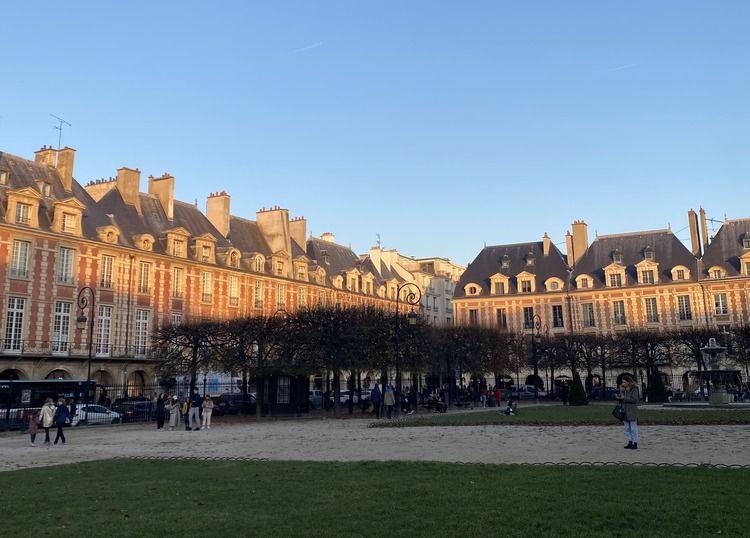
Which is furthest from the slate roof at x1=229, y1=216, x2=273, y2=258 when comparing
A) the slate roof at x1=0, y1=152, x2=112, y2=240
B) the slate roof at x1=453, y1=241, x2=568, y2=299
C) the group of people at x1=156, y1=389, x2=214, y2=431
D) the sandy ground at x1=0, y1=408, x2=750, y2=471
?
the sandy ground at x1=0, y1=408, x2=750, y2=471

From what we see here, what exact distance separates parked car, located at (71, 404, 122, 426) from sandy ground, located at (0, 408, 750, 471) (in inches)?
142

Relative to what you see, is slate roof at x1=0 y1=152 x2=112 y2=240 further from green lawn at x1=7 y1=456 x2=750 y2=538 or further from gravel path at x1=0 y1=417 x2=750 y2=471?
green lawn at x1=7 y1=456 x2=750 y2=538

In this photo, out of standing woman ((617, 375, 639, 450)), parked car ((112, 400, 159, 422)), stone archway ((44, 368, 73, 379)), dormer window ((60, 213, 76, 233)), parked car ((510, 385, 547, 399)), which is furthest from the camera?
parked car ((510, 385, 547, 399))

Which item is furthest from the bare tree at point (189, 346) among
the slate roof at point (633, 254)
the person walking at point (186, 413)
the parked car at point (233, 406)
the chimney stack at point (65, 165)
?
the slate roof at point (633, 254)

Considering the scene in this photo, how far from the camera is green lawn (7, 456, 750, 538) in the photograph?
6.45 meters

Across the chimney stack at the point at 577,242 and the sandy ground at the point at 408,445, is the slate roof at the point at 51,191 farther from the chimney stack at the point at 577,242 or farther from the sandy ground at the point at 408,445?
the chimney stack at the point at 577,242

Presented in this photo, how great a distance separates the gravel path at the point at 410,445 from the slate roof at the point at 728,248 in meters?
35.4

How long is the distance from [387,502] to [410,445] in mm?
7145

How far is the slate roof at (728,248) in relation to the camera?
159 feet

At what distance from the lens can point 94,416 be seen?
26531mm

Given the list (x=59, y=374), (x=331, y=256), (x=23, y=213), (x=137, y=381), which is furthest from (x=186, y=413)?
(x=331, y=256)

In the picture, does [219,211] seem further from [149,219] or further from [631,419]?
[631,419]

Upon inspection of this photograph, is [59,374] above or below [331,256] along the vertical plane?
below

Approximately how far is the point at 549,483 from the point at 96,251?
3298 centimetres
